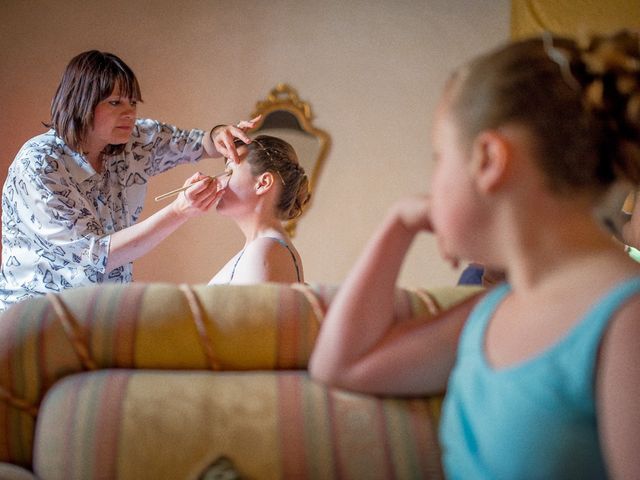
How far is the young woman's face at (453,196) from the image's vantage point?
29.5 inches

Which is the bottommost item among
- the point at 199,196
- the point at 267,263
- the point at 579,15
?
the point at 267,263

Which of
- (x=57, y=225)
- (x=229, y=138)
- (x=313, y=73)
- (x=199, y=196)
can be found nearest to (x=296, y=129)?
(x=313, y=73)

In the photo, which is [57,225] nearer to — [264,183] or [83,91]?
[83,91]

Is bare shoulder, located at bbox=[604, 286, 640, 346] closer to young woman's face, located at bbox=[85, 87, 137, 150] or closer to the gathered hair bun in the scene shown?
the gathered hair bun

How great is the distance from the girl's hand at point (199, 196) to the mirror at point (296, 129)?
76.8 inches

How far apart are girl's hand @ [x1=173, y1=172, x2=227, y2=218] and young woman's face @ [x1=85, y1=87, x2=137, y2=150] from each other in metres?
0.29

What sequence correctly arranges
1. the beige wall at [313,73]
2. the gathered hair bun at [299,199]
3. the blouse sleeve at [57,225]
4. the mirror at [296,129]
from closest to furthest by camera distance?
the blouse sleeve at [57,225] < the gathered hair bun at [299,199] < the beige wall at [313,73] < the mirror at [296,129]

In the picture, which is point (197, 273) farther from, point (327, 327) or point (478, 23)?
point (327, 327)

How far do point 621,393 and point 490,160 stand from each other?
23 cm

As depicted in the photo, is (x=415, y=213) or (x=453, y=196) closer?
(x=453, y=196)

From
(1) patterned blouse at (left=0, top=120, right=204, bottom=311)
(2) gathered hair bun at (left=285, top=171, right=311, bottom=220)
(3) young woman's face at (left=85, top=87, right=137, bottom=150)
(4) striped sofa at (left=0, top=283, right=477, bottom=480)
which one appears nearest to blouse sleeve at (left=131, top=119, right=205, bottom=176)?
(1) patterned blouse at (left=0, top=120, right=204, bottom=311)

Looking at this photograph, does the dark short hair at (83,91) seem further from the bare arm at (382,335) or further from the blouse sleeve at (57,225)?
the bare arm at (382,335)

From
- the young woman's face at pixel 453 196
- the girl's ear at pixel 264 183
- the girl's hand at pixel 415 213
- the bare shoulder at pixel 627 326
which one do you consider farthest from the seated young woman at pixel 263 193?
the bare shoulder at pixel 627 326

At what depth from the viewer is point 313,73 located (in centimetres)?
417
